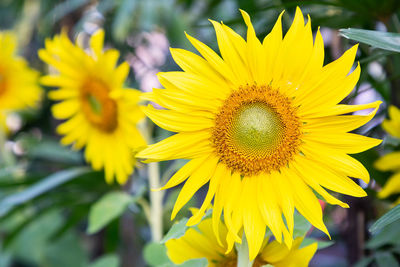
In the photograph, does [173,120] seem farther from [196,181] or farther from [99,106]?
[99,106]

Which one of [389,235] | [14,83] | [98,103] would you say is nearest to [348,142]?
[389,235]

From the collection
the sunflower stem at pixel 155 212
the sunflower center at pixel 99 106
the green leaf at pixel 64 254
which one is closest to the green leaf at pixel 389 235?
the sunflower stem at pixel 155 212

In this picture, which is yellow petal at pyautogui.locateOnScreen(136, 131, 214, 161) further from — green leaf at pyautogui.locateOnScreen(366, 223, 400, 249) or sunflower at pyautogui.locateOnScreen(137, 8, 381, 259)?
green leaf at pyautogui.locateOnScreen(366, 223, 400, 249)

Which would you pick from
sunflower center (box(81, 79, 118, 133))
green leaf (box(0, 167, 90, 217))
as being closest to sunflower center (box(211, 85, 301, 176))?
sunflower center (box(81, 79, 118, 133))

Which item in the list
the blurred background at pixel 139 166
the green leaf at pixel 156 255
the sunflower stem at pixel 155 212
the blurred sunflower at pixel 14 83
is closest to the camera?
the green leaf at pixel 156 255

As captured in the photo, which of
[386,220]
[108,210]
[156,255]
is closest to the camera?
[386,220]

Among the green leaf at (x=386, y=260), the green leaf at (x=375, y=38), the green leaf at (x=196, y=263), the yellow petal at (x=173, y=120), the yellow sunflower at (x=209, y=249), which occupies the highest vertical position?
the green leaf at (x=375, y=38)

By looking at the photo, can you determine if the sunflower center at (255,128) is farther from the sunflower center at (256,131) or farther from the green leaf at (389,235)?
the green leaf at (389,235)
